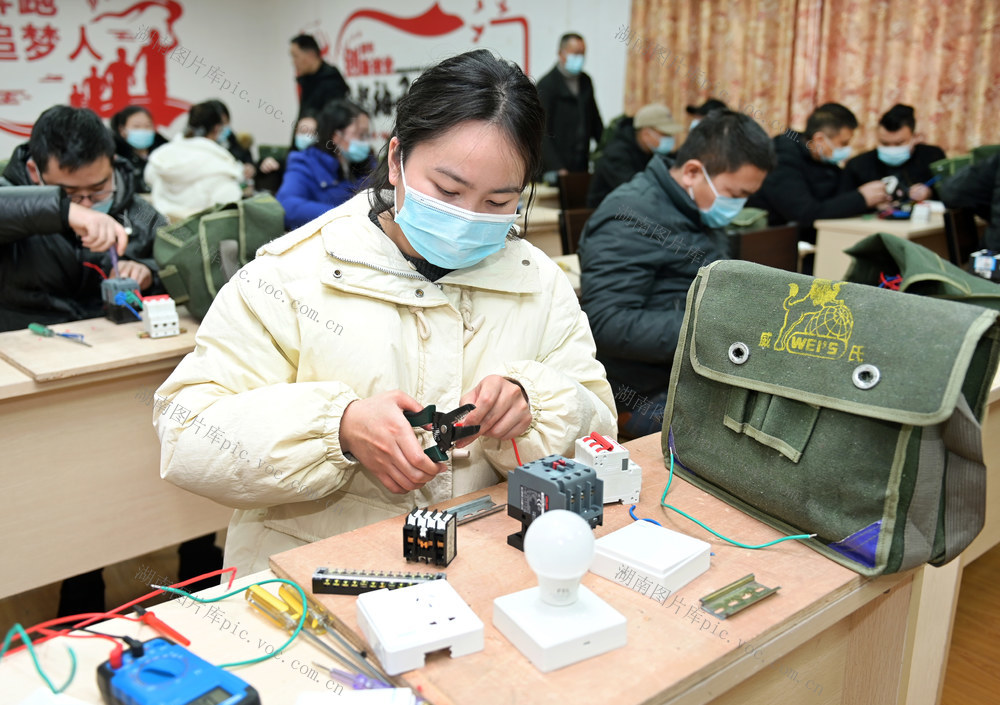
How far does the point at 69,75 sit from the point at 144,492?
5.50 meters

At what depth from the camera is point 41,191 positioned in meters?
1.97

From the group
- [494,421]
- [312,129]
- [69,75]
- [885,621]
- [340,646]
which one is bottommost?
[885,621]

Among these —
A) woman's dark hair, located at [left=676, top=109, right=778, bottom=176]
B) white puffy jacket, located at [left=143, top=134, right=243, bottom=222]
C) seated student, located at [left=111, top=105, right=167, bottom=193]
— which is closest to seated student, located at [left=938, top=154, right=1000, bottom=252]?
woman's dark hair, located at [left=676, top=109, right=778, bottom=176]

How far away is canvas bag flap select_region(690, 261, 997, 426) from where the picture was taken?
88cm

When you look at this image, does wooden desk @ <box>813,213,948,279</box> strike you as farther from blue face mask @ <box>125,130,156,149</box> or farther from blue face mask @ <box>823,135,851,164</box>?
blue face mask @ <box>125,130,156,149</box>

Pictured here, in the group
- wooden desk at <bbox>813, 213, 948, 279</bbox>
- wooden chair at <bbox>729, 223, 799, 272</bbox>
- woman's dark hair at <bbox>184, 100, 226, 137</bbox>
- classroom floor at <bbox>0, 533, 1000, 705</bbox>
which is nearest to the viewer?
classroom floor at <bbox>0, 533, 1000, 705</bbox>

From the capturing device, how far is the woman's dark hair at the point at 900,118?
13.6ft

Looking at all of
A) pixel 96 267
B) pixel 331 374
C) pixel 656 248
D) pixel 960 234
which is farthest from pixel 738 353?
pixel 960 234

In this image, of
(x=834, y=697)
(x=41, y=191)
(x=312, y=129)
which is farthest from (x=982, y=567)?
(x=312, y=129)

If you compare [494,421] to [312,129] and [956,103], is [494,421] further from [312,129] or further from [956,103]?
[956,103]

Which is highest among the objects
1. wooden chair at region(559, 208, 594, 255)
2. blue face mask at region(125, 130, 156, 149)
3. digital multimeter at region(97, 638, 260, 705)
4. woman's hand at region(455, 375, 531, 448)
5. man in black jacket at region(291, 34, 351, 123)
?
man in black jacket at region(291, 34, 351, 123)

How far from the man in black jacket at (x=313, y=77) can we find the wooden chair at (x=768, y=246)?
4.06 m

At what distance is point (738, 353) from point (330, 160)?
290 cm

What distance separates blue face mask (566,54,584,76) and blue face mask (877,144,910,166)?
2071mm
